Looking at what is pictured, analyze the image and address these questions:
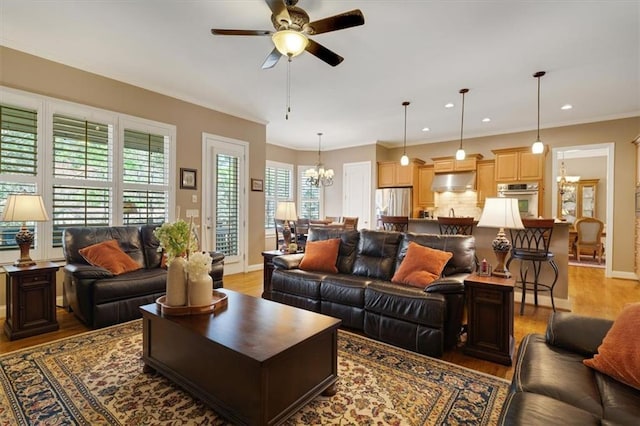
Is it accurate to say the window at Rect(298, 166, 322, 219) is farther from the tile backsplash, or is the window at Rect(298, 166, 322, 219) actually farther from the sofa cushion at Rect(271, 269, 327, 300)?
the sofa cushion at Rect(271, 269, 327, 300)

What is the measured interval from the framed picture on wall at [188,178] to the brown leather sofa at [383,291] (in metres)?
2.12

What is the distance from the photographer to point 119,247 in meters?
3.60

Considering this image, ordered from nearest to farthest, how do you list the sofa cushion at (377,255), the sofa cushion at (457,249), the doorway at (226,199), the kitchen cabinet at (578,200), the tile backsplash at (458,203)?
the sofa cushion at (457,249) < the sofa cushion at (377,255) < the doorway at (226,199) < the tile backsplash at (458,203) < the kitchen cabinet at (578,200)

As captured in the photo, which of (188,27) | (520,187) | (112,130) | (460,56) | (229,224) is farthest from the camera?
(520,187)

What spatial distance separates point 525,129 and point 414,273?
517cm

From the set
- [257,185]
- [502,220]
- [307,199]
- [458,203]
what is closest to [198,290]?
[502,220]

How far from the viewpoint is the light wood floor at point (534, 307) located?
8.39 feet

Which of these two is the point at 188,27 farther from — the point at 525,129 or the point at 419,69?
the point at 525,129

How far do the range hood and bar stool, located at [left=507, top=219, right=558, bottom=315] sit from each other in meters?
2.86

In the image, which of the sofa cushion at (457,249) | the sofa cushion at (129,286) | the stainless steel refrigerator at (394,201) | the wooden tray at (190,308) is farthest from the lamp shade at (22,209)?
the stainless steel refrigerator at (394,201)

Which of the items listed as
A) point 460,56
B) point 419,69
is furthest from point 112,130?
point 460,56

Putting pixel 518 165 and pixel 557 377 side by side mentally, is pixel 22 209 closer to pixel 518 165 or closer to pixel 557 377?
pixel 557 377

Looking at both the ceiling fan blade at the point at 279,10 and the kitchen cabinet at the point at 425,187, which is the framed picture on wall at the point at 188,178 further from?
the kitchen cabinet at the point at 425,187

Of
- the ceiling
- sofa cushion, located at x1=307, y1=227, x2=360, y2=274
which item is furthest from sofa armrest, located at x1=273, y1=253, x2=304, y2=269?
the ceiling
